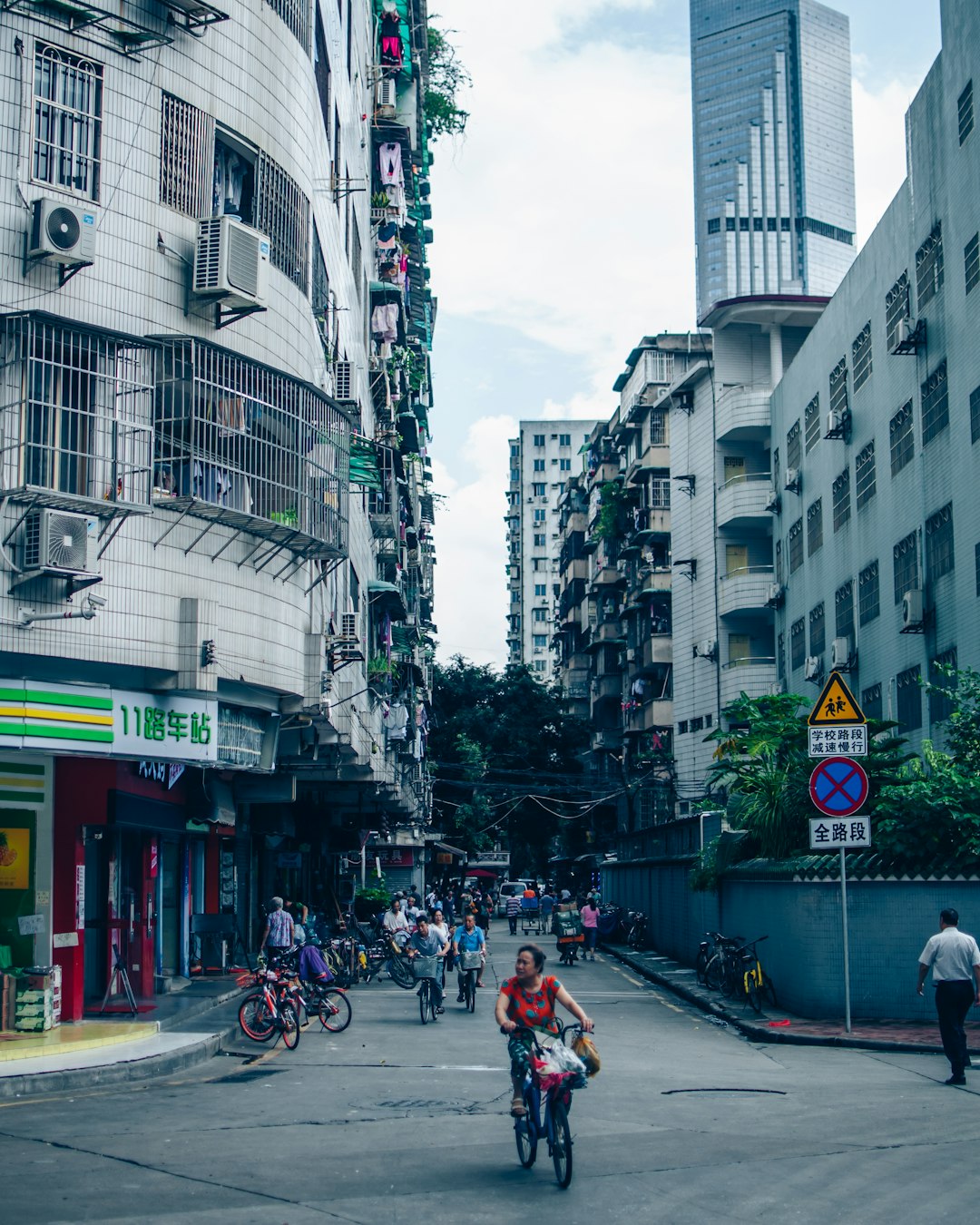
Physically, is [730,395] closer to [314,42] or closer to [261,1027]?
[314,42]

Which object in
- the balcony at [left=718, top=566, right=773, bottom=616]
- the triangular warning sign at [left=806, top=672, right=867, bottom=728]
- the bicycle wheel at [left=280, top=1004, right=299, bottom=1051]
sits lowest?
the bicycle wheel at [left=280, top=1004, right=299, bottom=1051]

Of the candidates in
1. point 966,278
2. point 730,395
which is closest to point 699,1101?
point 966,278

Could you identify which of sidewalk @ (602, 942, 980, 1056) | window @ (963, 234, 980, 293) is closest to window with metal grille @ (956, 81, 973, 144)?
window @ (963, 234, 980, 293)

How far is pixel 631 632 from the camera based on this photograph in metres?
68.2

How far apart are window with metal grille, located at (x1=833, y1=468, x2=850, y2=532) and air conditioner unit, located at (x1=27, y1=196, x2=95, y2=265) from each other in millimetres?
24891

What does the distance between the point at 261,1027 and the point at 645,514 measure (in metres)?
46.2

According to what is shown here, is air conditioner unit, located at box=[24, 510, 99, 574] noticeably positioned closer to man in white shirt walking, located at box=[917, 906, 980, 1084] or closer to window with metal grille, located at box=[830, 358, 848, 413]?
man in white shirt walking, located at box=[917, 906, 980, 1084]

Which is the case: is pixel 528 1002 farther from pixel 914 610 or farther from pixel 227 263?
pixel 914 610

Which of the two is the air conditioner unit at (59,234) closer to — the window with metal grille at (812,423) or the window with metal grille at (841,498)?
the window with metal grille at (841,498)

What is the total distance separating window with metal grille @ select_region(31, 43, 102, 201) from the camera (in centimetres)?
1667

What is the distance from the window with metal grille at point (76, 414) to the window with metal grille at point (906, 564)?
1907 cm

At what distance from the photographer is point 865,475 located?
35.8m

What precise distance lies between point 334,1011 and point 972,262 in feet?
59.0

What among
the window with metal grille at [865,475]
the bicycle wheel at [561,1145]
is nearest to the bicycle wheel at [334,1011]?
the bicycle wheel at [561,1145]
